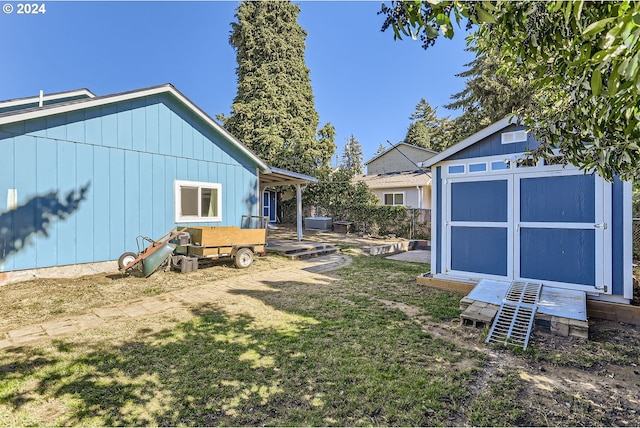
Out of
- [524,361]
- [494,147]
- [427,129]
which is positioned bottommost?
[524,361]

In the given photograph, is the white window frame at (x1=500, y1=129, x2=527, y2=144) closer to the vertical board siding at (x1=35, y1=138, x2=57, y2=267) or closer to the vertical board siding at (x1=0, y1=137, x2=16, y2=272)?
the vertical board siding at (x1=35, y1=138, x2=57, y2=267)

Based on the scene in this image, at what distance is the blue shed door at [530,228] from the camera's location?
4.77 meters

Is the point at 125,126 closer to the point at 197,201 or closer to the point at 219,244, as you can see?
the point at 197,201

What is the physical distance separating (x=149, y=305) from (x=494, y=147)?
6.69 m

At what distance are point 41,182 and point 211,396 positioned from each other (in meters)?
6.40

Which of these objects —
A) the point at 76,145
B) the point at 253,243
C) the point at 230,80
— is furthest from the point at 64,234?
the point at 230,80

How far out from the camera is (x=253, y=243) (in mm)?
8148

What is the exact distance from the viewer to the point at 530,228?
5.29 meters

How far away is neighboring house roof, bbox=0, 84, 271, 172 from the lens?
580 cm

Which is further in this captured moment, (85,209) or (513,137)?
(85,209)

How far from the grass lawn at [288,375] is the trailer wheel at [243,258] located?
3.22m

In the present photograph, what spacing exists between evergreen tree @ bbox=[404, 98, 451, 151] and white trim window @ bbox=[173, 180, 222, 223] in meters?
21.8

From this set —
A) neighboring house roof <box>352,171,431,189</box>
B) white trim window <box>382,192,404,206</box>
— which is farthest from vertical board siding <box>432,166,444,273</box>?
white trim window <box>382,192,404,206</box>

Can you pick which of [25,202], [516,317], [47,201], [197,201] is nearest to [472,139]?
[516,317]
